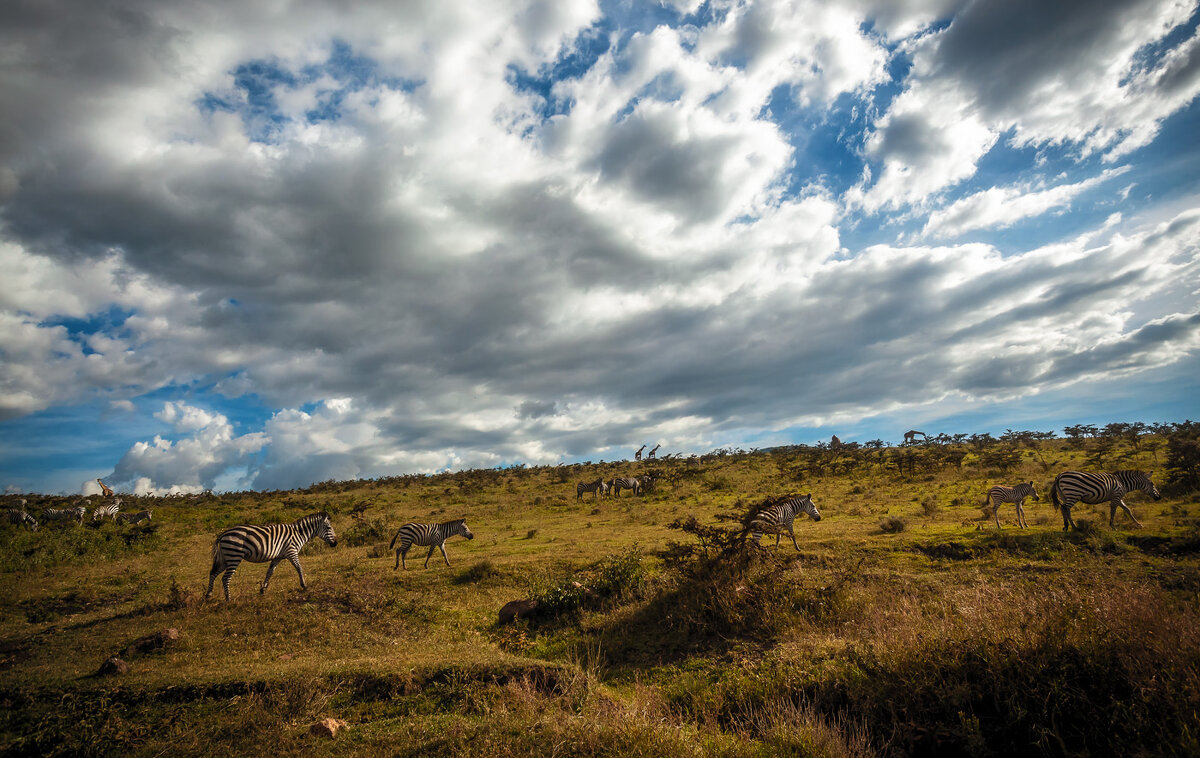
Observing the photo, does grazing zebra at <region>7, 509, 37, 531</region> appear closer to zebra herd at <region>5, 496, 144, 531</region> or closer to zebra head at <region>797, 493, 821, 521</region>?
zebra herd at <region>5, 496, 144, 531</region>

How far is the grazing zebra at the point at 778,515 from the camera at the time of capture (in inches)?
539

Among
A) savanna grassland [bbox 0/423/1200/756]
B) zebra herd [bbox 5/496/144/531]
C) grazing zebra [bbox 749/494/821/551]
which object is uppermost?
zebra herd [bbox 5/496/144/531]

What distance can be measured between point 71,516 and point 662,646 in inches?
1547

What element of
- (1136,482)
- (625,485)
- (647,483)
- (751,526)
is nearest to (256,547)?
(751,526)

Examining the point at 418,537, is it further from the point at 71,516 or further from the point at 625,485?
the point at 71,516

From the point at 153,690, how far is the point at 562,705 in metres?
7.01

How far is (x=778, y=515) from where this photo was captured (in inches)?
740

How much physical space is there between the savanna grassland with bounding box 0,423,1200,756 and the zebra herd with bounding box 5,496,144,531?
27.6 feet

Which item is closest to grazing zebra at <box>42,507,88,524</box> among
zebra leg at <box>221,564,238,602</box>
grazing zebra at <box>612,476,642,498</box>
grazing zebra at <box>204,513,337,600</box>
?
grazing zebra at <box>204,513,337,600</box>

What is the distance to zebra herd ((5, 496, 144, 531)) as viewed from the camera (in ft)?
97.7


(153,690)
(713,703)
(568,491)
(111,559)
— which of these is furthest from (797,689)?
(568,491)

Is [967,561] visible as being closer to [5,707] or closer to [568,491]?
[5,707]

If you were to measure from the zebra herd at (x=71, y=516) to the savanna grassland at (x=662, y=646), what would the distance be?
27.6ft

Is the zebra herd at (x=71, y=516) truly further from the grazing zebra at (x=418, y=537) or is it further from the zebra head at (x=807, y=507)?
the zebra head at (x=807, y=507)
